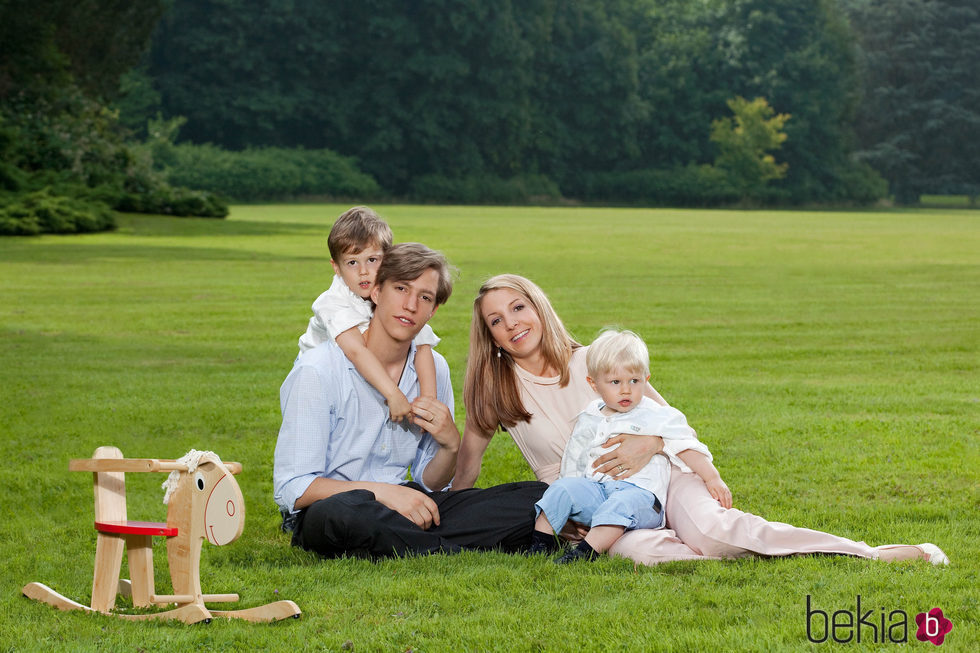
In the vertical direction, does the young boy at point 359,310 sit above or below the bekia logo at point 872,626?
above

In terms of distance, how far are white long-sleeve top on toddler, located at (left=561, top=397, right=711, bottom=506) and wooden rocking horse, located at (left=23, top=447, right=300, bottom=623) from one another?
1.57m

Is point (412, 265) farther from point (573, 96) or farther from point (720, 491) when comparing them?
point (573, 96)

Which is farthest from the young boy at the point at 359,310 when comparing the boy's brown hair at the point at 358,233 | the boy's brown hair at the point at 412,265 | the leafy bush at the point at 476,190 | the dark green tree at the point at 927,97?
the dark green tree at the point at 927,97

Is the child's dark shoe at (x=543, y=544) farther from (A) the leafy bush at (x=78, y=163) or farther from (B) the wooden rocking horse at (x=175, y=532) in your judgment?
(A) the leafy bush at (x=78, y=163)

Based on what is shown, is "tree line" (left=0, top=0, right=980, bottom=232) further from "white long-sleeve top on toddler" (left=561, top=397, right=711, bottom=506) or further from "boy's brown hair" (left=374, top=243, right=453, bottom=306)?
"white long-sleeve top on toddler" (left=561, top=397, right=711, bottom=506)

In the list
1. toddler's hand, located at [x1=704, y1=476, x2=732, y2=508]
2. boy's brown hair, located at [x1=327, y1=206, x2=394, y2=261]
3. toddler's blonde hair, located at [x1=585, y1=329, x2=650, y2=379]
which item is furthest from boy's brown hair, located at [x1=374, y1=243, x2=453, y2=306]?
toddler's hand, located at [x1=704, y1=476, x2=732, y2=508]

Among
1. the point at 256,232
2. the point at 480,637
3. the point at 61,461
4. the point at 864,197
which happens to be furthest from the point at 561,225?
the point at 864,197

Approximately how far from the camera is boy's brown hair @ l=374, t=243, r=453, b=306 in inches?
209

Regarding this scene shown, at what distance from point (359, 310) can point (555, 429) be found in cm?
114

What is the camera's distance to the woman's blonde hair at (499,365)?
5.66 metres

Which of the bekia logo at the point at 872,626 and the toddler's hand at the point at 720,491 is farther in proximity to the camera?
the toddler's hand at the point at 720,491

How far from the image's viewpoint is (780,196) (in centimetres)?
7412

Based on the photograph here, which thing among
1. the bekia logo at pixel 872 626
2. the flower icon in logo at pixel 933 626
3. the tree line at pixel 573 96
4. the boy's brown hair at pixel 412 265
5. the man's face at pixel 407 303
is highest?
the tree line at pixel 573 96

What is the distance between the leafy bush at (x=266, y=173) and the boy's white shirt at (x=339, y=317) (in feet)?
168
